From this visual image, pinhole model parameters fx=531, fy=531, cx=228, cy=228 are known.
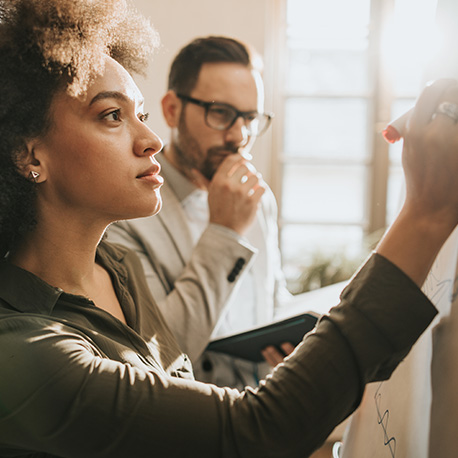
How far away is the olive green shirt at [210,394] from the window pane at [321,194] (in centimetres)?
235

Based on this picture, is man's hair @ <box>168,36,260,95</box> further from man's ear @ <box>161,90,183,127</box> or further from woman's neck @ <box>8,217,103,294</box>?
woman's neck @ <box>8,217,103,294</box>

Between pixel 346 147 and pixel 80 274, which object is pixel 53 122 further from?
pixel 346 147

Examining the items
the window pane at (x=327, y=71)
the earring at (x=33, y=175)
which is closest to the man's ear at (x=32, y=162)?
the earring at (x=33, y=175)

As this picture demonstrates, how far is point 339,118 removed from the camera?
9.16 feet

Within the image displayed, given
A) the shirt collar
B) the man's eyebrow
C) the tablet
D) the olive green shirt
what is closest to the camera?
the olive green shirt

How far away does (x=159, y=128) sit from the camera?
7.54 ft

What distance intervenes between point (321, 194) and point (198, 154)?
1.65 m

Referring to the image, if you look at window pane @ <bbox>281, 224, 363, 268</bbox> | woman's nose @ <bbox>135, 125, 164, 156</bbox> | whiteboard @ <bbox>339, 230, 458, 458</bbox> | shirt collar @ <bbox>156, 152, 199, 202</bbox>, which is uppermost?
woman's nose @ <bbox>135, 125, 164, 156</bbox>

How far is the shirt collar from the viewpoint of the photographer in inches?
49.3

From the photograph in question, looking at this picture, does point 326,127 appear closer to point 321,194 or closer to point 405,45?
point 321,194

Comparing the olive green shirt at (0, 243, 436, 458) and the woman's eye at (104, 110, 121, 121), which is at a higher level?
the woman's eye at (104, 110, 121, 121)

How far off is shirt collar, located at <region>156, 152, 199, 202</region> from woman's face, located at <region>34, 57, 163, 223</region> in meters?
0.60

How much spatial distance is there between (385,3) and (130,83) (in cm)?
232

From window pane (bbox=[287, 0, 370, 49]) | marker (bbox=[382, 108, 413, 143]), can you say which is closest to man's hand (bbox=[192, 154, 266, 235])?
marker (bbox=[382, 108, 413, 143])
